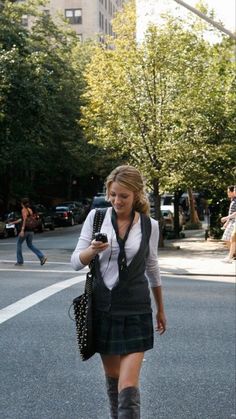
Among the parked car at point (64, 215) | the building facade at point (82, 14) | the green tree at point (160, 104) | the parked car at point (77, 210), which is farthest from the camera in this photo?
the building facade at point (82, 14)

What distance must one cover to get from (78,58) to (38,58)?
73.5 feet

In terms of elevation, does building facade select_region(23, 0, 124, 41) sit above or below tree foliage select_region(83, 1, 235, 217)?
above

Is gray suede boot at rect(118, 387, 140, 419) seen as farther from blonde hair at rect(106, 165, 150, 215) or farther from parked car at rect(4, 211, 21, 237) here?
parked car at rect(4, 211, 21, 237)

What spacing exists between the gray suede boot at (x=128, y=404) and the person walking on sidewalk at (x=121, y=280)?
9 centimetres

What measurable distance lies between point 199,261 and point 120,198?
47.1ft

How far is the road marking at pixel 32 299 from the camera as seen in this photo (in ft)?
28.7

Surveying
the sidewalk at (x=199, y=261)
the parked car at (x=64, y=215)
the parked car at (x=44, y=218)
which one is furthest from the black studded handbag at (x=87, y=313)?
the parked car at (x=64, y=215)

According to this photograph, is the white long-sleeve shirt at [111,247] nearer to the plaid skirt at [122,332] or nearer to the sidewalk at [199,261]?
the plaid skirt at [122,332]

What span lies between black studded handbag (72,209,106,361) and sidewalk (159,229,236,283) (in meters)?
9.51

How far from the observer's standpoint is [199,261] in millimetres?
17859

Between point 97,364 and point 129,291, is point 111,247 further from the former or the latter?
point 97,364

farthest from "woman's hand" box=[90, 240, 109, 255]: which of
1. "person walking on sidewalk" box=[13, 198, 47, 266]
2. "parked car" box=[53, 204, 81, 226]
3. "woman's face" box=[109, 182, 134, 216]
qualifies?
"parked car" box=[53, 204, 81, 226]

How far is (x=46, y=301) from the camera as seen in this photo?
9.82 meters

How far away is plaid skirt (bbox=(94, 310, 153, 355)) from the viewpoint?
12.2ft
